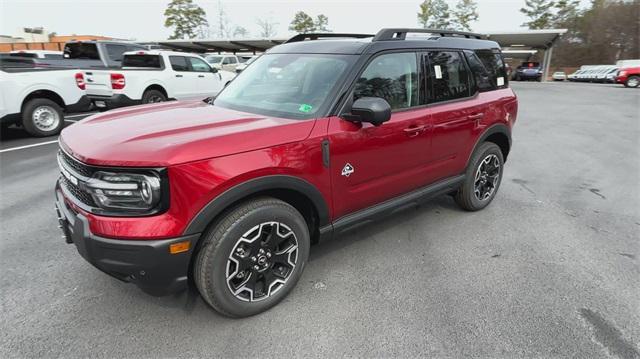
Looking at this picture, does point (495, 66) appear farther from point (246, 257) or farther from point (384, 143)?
point (246, 257)

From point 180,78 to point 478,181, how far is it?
902 centimetres

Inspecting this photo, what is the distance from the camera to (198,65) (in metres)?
11.6

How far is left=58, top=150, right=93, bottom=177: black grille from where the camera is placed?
7.26ft

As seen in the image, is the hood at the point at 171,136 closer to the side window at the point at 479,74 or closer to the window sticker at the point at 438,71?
the window sticker at the point at 438,71

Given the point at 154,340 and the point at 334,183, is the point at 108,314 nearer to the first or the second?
the point at 154,340

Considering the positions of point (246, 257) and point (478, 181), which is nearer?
point (246, 257)

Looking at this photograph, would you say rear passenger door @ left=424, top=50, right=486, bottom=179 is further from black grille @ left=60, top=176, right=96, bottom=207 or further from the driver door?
black grille @ left=60, top=176, right=96, bottom=207

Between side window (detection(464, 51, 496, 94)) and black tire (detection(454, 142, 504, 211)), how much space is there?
60 cm

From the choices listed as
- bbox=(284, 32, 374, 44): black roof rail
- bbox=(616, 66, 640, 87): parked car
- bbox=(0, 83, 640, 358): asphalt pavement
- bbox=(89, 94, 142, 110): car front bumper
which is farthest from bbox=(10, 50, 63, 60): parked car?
bbox=(616, 66, 640, 87): parked car

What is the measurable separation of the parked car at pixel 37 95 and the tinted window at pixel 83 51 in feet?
11.8

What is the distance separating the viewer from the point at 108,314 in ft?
8.61

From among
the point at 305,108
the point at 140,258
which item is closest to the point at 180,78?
the point at 305,108

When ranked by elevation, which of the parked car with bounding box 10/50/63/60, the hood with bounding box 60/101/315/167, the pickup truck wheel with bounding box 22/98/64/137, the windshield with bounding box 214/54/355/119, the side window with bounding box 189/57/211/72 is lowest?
the pickup truck wheel with bounding box 22/98/64/137

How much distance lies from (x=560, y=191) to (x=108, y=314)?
5.31 meters
